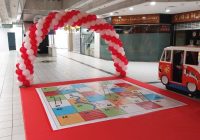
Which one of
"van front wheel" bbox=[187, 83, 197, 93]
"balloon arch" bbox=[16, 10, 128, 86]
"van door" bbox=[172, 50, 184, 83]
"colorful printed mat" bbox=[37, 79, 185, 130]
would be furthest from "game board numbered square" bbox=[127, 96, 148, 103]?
"balloon arch" bbox=[16, 10, 128, 86]

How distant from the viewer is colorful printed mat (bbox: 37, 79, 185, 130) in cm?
414

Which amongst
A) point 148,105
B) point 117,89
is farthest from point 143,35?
point 148,105

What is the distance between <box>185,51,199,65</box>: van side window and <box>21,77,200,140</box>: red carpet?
1367mm

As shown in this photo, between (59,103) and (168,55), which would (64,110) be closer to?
(59,103)

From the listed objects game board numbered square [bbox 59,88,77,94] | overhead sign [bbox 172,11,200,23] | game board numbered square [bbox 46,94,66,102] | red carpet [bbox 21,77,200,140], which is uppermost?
overhead sign [bbox 172,11,200,23]

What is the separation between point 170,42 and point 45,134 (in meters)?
11.0

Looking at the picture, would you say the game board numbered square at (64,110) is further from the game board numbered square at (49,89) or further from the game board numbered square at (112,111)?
the game board numbered square at (49,89)

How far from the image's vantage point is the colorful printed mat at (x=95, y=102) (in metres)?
4.14

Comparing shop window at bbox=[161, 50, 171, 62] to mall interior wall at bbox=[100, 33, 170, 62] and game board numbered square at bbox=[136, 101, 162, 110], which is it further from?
mall interior wall at bbox=[100, 33, 170, 62]

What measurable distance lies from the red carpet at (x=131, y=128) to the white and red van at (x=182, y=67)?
98 centimetres

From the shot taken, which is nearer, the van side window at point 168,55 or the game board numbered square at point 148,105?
the game board numbered square at point 148,105

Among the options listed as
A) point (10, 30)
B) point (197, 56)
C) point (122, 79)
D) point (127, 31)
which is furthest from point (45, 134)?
point (10, 30)

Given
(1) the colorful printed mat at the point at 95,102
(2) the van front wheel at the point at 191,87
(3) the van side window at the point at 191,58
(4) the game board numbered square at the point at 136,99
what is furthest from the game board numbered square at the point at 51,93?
(3) the van side window at the point at 191,58

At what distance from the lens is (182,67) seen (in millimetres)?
5668
